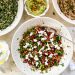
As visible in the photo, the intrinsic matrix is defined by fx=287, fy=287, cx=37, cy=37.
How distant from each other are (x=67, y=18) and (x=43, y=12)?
12 centimetres

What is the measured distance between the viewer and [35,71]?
→ 1.45m

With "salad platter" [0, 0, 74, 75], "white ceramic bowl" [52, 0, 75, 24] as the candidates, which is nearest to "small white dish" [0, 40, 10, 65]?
"salad platter" [0, 0, 74, 75]

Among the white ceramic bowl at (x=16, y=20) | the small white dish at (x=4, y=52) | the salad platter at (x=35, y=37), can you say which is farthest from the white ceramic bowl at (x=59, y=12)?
the small white dish at (x=4, y=52)

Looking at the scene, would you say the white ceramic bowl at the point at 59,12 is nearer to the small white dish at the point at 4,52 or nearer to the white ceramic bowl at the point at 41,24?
the white ceramic bowl at the point at 41,24

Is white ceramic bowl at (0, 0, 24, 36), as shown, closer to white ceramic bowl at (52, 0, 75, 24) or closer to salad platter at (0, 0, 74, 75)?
salad platter at (0, 0, 74, 75)

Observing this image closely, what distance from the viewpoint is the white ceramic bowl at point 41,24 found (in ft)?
4.59

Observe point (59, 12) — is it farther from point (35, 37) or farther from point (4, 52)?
point (4, 52)

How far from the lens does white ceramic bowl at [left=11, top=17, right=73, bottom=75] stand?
1398 mm

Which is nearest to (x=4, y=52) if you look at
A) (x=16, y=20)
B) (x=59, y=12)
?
(x=16, y=20)

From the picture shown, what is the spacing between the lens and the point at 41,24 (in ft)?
4.72

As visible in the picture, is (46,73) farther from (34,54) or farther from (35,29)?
(35,29)

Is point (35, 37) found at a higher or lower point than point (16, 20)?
lower

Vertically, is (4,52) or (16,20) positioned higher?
(16,20)

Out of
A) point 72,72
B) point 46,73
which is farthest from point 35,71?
point 72,72
